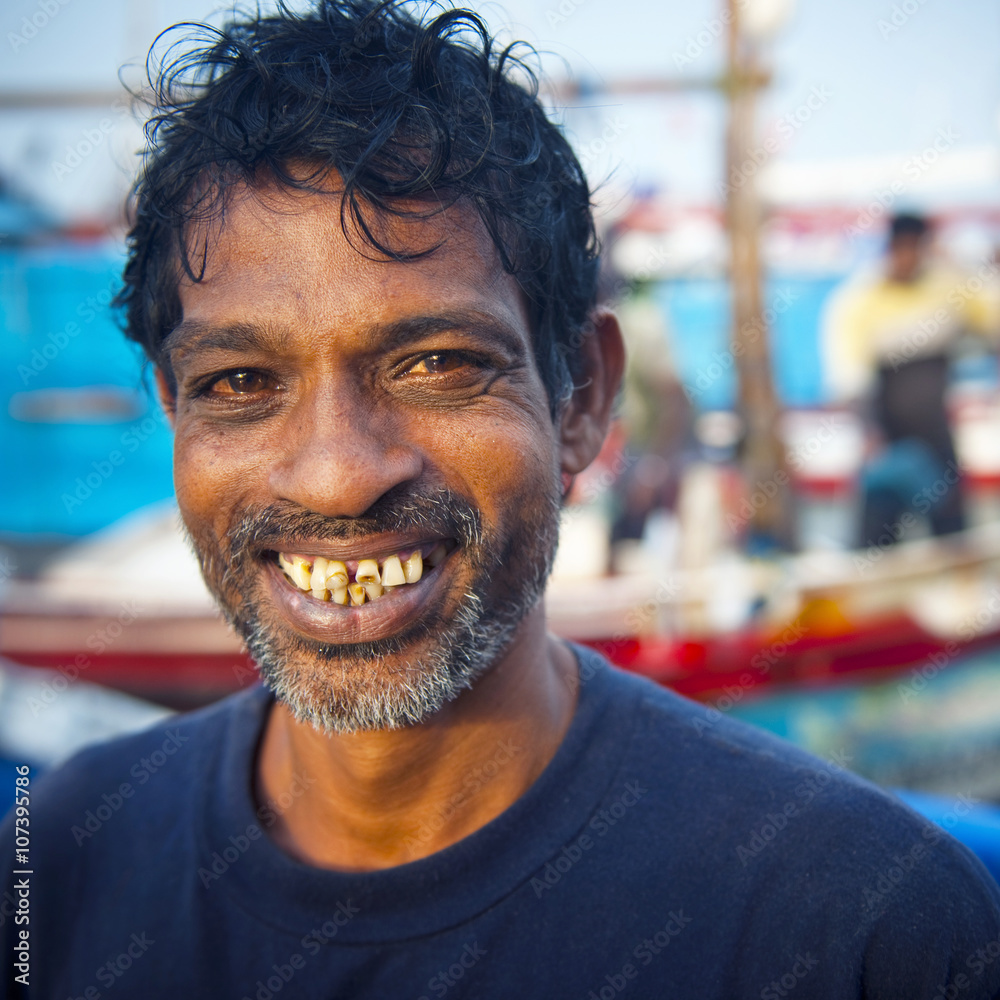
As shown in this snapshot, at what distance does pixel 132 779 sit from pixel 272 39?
4.79 ft

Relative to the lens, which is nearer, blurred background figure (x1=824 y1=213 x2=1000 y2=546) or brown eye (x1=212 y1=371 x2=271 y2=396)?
brown eye (x1=212 y1=371 x2=271 y2=396)

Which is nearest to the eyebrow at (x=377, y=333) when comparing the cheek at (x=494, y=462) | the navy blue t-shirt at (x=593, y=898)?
the cheek at (x=494, y=462)

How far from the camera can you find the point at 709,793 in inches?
56.2

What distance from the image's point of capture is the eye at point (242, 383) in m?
1.39

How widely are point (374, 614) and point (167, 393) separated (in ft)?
2.38

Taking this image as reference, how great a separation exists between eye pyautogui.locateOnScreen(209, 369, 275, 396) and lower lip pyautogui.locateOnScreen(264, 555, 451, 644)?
14.4 inches

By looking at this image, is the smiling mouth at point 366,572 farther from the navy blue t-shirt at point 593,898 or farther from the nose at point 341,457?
the navy blue t-shirt at point 593,898

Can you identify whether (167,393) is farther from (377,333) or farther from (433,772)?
(433,772)

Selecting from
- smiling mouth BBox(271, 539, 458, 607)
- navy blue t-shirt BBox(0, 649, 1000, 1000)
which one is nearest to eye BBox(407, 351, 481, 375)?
smiling mouth BBox(271, 539, 458, 607)

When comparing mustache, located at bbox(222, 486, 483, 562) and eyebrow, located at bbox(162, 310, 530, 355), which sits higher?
eyebrow, located at bbox(162, 310, 530, 355)

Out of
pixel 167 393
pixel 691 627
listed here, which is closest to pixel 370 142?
pixel 167 393

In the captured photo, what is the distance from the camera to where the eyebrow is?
1.29 m

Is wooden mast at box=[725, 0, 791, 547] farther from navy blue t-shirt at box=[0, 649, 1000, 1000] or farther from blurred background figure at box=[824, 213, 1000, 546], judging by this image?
navy blue t-shirt at box=[0, 649, 1000, 1000]

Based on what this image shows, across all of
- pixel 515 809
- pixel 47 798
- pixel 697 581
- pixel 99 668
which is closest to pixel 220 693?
pixel 99 668
